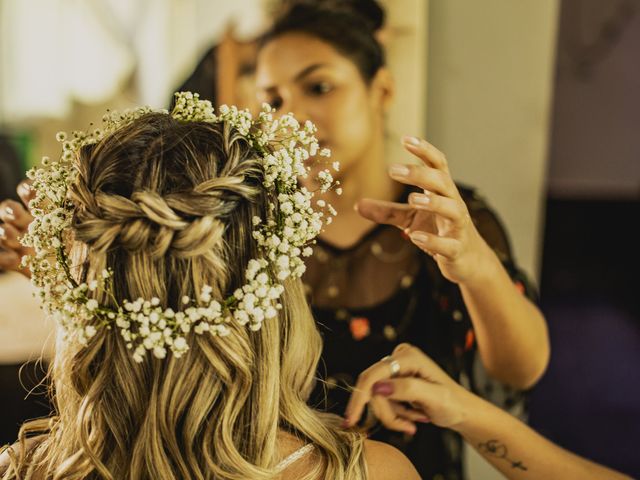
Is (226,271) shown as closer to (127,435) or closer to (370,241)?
(127,435)

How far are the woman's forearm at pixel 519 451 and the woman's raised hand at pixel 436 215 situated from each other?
244 mm

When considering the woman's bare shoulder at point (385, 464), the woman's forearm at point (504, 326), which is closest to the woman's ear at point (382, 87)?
the woman's forearm at point (504, 326)

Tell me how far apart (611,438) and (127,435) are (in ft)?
9.16

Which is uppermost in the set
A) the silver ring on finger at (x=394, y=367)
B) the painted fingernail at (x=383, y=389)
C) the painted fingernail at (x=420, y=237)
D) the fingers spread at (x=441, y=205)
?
the fingers spread at (x=441, y=205)

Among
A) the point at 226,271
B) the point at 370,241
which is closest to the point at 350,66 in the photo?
the point at 370,241

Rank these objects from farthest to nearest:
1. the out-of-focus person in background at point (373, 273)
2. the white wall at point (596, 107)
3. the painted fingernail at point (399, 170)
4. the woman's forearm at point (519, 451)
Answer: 1. the white wall at point (596, 107)
2. the out-of-focus person in background at point (373, 273)
3. the woman's forearm at point (519, 451)
4. the painted fingernail at point (399, 170)

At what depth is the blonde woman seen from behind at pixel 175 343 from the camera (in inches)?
33.8

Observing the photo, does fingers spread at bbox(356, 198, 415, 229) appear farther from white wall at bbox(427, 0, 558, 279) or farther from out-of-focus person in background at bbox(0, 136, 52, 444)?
out-of-focus person in background at bbox(0, 136, 52, 444)

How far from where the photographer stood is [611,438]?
3.11 metres

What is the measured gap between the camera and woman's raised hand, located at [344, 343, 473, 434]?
1065 millimetres

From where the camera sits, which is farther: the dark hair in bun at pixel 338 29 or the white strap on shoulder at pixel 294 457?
the dark hair in bun at pixel 338 29

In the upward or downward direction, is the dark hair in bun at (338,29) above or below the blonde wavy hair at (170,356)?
above

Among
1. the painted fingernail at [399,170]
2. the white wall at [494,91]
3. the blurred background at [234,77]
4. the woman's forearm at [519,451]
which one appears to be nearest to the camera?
the painted fingernail at [399,170]

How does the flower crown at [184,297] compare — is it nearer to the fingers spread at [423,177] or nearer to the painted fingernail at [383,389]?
the fingers spread at [423,177]
